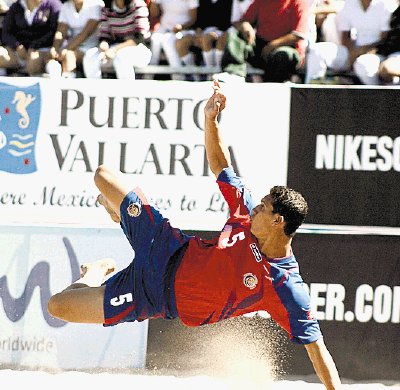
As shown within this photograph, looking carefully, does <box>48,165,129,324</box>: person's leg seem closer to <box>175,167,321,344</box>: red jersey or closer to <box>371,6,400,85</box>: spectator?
<box>175,167,321,344</box>: red jersey

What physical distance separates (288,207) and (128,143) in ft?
8.10

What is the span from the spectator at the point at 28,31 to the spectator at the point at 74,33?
0.30 feet

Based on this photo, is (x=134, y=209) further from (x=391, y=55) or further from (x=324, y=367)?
(x=391, y=55)

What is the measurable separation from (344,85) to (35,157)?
243 cm

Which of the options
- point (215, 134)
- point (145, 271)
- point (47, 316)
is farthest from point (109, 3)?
point (145, 271)

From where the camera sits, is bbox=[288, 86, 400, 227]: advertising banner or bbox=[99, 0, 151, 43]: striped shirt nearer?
bbox=[288, 86, 400, 227]: advertising banner

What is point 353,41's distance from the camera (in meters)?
7.16

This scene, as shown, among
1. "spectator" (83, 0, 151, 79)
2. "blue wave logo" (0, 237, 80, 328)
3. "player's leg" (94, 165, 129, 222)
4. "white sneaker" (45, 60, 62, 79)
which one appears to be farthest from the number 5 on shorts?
"white sneaker" (45, 60, 62, 79)

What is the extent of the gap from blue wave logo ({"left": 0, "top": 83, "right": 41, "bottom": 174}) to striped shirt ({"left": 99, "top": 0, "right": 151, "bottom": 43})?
40.3 inches

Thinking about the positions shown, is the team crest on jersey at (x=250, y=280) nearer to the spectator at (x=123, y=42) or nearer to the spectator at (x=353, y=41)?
the spectator at (x=353, y=41)

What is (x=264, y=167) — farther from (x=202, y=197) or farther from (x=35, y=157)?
(x=35, y=157)

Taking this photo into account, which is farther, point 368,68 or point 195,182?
point 368,68

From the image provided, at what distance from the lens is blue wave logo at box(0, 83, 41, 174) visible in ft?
22.4

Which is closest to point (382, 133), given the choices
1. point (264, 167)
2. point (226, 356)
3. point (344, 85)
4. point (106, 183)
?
point (344, 85)
